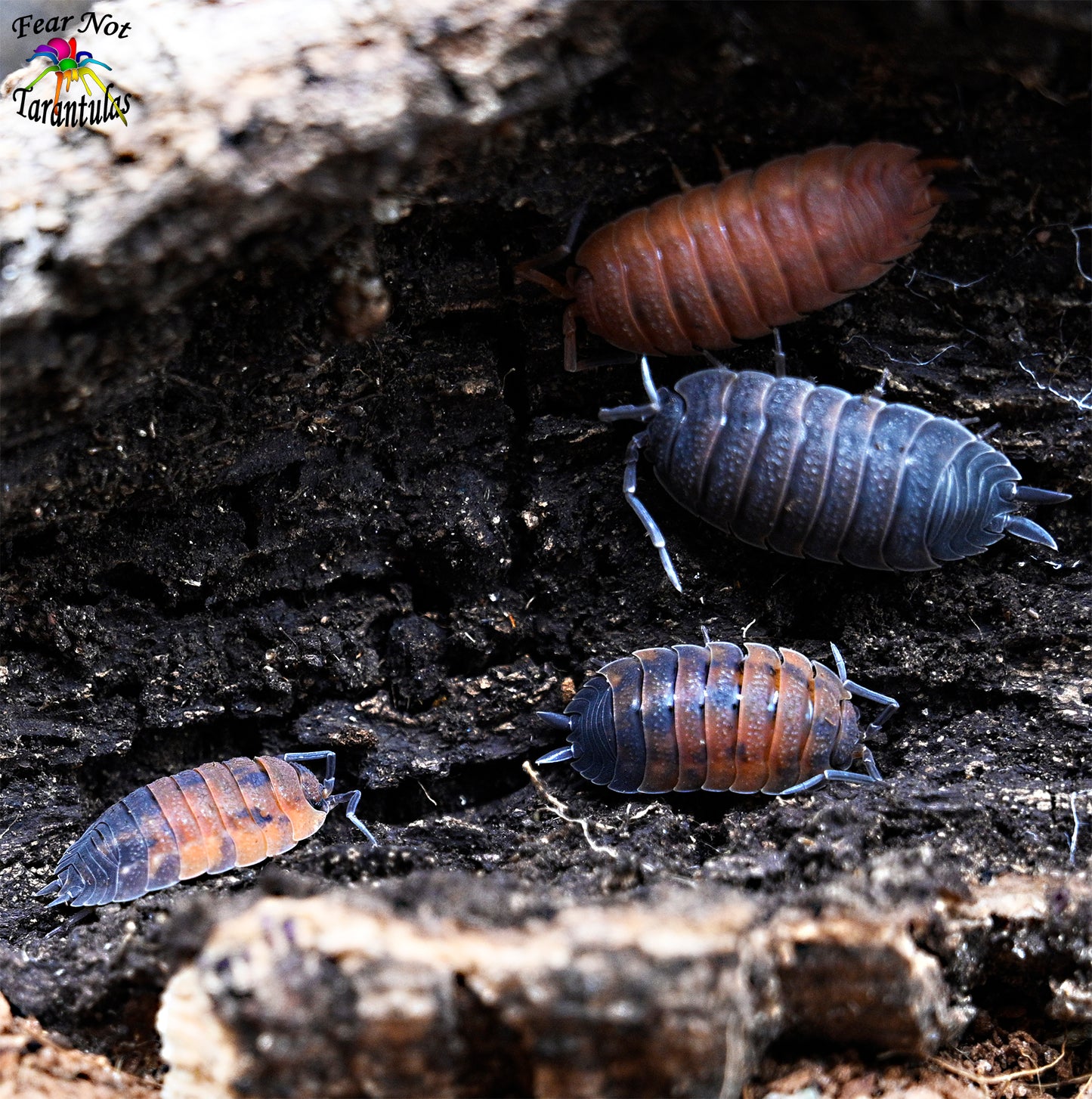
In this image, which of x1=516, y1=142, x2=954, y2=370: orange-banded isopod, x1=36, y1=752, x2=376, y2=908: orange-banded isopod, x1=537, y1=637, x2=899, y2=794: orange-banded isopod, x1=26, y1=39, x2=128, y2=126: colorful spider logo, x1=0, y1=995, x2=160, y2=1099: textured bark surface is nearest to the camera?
x1=0, y1=995, x2=160, y2=1099: textured bark surface

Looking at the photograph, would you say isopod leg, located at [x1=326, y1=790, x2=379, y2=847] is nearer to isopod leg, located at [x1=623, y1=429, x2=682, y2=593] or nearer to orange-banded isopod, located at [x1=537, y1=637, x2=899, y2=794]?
orange-banded isopod, located at [x1=537, y1=637, x2=899, y2=794]

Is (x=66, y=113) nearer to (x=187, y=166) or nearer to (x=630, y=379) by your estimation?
(x=187, y=166)

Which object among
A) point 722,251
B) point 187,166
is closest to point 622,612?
point 722,251

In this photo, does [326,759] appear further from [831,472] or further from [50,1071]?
[831,472]

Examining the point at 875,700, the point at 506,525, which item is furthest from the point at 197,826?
the point at 875,700

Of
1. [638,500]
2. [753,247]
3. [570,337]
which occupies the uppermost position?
[753,247]

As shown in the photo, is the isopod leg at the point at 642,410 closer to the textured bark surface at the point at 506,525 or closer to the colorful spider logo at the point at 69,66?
the textured bark surface at the point at 506,525

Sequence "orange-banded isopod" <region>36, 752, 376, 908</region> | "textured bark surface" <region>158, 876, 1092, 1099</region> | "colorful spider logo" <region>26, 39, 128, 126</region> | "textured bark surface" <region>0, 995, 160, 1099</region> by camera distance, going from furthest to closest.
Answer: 1. "orange-banded isopod" <region>36, 752, 376, 908</region>
2. "colorful spider logo" <region>26, 39, 128, 126</region>
3. "textured bark surface" <region>0, 995, 160, 1099</region>
4. "textured bark surface" <region>158, 876, 1092, 1099</region>

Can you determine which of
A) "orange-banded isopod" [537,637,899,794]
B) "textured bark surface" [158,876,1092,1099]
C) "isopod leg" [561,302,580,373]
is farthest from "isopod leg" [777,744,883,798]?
"isopod leg" [561,302,580,373]
